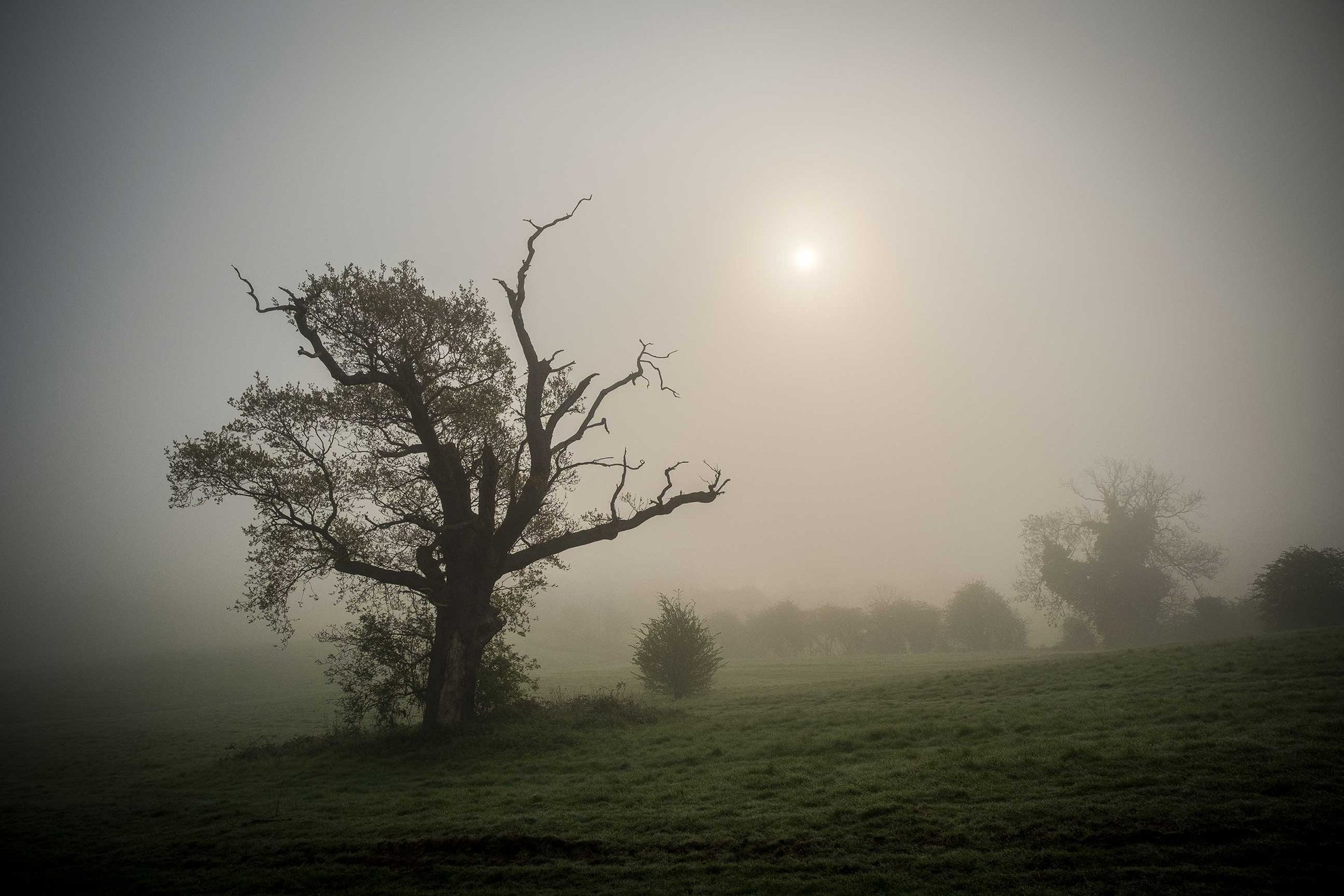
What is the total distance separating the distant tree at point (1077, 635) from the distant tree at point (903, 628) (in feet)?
60.9

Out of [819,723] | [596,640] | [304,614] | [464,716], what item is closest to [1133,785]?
[819,723]

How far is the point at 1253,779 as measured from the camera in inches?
332

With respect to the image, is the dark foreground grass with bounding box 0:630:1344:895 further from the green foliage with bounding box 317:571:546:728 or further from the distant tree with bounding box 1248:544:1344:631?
the distant tree with bounding box 1248:544:1344:631

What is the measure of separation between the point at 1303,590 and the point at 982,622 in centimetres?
3757

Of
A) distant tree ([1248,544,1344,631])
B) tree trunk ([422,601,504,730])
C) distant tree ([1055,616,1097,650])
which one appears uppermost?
tree trunk ([422,601,504,730])

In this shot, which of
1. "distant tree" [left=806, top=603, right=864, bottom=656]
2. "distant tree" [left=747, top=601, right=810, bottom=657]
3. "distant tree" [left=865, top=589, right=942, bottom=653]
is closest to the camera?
"distant tree" [left=865, top=589, right=942, bottom=653]

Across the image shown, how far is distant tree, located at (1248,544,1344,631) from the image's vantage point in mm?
40156

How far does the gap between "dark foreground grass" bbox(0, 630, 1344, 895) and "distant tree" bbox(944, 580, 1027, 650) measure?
61244 millimetres

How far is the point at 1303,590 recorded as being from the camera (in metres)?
40.9

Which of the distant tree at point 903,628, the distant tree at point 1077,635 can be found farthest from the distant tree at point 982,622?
the distant tree at point 1077,635

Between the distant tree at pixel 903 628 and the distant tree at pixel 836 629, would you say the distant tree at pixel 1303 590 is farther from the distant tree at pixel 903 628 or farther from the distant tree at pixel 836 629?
the distant tree at pixel 836 629

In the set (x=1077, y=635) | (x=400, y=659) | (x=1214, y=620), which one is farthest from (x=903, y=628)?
(x=400, y=659)

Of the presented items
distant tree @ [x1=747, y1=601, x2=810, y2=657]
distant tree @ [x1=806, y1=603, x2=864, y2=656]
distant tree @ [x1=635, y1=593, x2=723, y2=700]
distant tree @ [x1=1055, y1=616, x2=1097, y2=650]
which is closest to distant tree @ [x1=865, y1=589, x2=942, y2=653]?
distant tree @ [x1=806, y1=603, x2=864, y2=656]

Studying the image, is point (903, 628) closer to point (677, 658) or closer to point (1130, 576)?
point (1130, 576)
